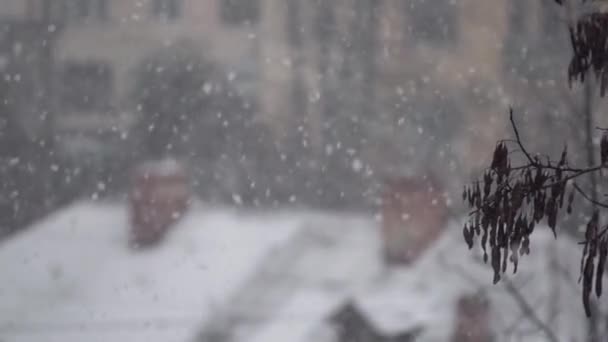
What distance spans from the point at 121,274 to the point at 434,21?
3.54 m

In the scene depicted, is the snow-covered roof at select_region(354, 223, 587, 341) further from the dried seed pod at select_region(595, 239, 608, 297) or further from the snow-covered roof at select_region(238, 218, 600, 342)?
the dried seed pod at select_region(595, 239, 608, 297)

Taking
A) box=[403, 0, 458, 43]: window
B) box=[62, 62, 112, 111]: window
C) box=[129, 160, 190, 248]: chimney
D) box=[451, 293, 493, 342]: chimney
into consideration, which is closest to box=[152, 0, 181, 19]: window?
box=[62, 62, 112, 111]: window

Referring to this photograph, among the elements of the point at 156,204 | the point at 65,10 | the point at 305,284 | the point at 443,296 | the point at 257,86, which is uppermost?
the point at 65,10

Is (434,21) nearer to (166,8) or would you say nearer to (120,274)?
(166,8)

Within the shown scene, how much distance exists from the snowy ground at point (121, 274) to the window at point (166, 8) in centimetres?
237

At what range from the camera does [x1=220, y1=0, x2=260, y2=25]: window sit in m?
7.76

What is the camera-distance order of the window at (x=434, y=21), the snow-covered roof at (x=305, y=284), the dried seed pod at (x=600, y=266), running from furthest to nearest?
the window at (x=434, y=21) → the snow-covered roof at (x=305, y=284) → the dried seed pod at (x=600, y=266)

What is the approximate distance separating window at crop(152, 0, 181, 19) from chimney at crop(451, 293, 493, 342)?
572 centimetres

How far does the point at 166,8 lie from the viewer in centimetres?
828

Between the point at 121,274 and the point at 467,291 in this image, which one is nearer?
the point at 467,291

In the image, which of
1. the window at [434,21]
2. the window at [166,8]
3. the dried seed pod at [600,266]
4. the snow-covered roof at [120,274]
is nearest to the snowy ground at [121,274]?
the snow-covered roof at [120,274]

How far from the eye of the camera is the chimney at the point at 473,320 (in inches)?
112

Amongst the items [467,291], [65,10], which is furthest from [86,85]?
[467,291]

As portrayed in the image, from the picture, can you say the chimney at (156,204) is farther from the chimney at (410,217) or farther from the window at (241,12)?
the window at (241,12)
